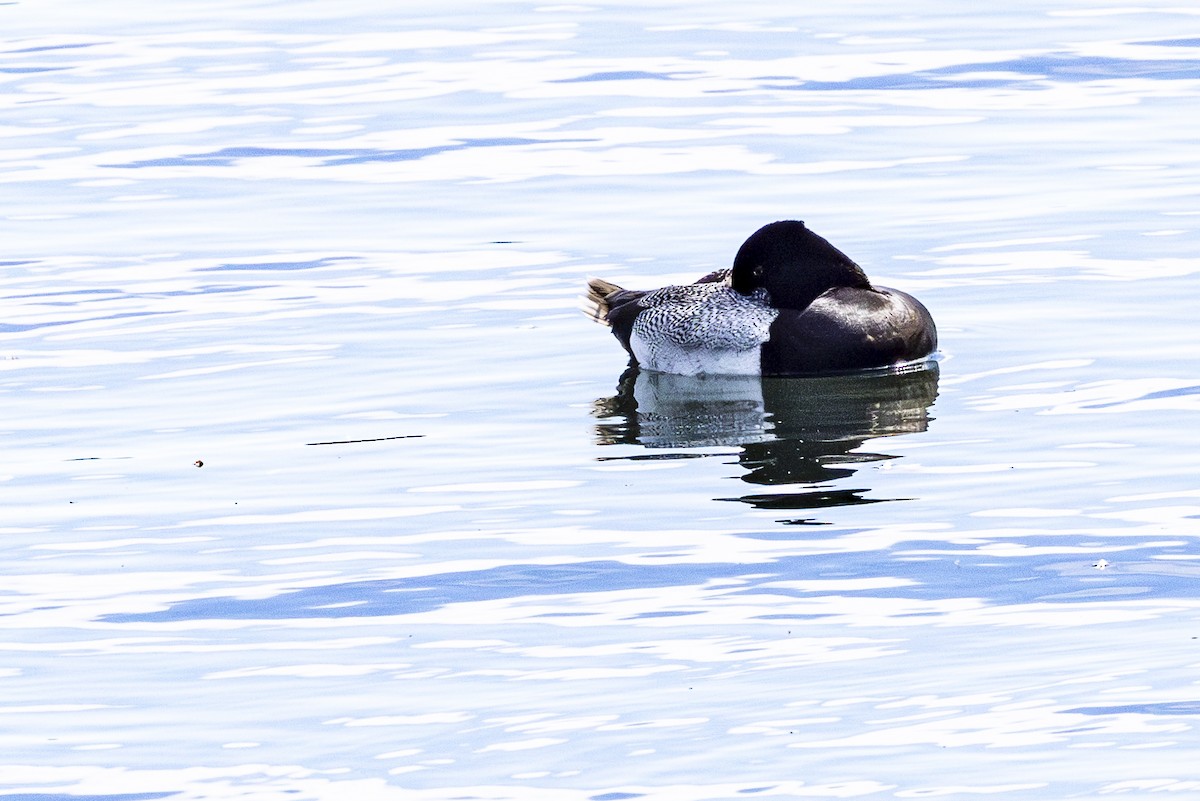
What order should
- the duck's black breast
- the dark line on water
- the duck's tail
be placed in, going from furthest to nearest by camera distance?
1. the duck's tail
2. the duck's black breast
3. the dark line on water

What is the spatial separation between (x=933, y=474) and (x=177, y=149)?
10.7m

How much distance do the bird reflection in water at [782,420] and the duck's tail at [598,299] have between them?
721mm

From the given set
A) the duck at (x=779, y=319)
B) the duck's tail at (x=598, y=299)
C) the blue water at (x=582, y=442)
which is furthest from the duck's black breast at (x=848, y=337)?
the duck's tail at (x=598, y=299)

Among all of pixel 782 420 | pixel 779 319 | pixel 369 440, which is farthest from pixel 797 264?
pixel 369 440

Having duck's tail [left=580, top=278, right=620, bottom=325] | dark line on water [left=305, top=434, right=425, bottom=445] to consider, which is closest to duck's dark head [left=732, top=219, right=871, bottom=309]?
duck's tail [left=580, top=278, right=620, bottom=325]

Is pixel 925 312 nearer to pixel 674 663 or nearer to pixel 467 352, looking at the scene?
pixel 467 352

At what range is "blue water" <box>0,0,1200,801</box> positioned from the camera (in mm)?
7035

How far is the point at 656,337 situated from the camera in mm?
12844

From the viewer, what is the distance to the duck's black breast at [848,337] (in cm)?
1235

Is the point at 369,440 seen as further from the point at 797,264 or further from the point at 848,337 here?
the point at 797,264

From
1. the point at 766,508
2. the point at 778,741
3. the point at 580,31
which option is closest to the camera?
the point at 778,741

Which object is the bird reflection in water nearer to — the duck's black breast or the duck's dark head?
the duck's black breast

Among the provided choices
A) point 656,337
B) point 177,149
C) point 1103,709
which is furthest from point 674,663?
point 177,149

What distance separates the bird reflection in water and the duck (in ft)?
0.31
